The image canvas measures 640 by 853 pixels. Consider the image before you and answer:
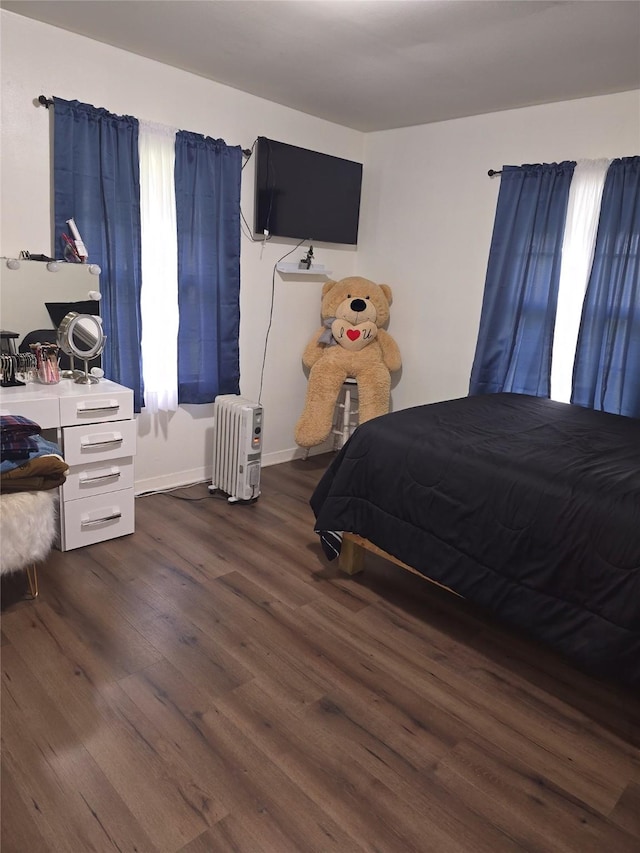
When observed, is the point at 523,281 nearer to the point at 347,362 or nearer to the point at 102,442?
the point at 347,362

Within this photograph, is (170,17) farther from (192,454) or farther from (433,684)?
(433,684)

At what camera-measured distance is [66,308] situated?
9.78 feet

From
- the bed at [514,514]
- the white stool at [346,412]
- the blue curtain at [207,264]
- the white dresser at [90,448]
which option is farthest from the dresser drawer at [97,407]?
the white stool at [346,412]

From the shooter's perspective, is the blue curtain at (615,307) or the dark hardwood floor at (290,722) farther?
the blue curtain at (615,307)

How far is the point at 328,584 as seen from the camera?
2729 mm

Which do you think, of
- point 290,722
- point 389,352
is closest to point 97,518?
point 290,722

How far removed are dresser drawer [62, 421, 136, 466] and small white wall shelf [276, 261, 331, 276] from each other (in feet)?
5.58

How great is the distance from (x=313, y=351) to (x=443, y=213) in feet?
4.27

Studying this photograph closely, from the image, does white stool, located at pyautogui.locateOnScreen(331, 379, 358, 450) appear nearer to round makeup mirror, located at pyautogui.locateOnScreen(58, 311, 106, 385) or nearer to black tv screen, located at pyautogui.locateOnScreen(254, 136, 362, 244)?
black tv screen, located at pyautogui.locateOnScreen(254, 136, 362, 244)

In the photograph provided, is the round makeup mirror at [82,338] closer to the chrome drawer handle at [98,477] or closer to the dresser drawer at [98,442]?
the dresser drawer at [98,442]

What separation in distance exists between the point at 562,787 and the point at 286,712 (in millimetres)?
846

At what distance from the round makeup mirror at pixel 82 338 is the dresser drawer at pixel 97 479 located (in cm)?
43

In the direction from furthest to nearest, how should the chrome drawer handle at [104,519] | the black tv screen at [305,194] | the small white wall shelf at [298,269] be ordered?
the small white wall shelf at [298,269] → the black tv screen at [305,194] → the chrome drawer handle at [104,519]

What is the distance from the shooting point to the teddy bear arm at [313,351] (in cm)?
427
